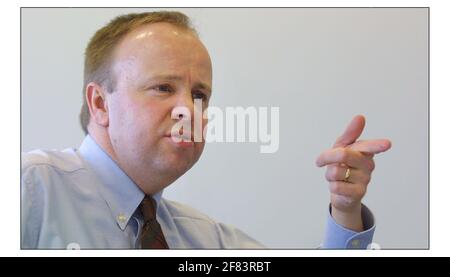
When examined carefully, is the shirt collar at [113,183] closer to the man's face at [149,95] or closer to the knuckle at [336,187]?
the man's face at [149,95]

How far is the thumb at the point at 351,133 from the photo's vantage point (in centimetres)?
196

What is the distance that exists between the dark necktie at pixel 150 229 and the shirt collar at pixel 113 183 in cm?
3

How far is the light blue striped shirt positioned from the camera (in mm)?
1908

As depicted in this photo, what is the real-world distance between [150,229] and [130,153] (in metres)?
0.25

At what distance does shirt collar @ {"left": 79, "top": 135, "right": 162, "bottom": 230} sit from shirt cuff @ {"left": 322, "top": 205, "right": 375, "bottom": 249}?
627 mm

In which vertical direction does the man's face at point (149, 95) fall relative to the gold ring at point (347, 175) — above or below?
above

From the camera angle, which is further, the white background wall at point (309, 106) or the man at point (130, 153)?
the white background wall at point (309, 106)

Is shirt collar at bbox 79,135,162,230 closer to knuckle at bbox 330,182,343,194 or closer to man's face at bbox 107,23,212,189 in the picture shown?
man's face at bbox 107,23,212,189

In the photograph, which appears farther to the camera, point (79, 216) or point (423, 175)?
point (423, 175)

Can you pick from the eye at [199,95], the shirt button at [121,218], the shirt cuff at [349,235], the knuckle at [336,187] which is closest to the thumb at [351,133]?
the knuckle at [336,187]

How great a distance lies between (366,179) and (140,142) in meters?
0.74
